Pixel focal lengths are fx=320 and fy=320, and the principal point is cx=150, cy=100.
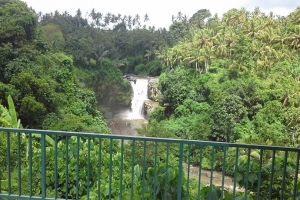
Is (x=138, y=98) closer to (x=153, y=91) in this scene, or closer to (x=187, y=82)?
(x=153, y=91)

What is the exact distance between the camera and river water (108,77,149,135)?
94.2 ft

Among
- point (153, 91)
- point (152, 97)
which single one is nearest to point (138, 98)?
point (152, 97)

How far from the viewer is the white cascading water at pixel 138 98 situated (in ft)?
110

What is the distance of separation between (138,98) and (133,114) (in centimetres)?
225

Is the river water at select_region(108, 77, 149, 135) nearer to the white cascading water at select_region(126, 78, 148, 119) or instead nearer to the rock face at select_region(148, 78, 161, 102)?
the white cascading water at select_region(126, 78, 148, 119)

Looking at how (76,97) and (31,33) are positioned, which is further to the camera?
(76,97)

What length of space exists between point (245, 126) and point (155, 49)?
84.5 feet

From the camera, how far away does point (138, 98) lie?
3503 cm

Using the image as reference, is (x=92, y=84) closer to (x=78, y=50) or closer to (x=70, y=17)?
(x=78, y=50)

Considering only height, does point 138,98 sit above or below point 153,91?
below

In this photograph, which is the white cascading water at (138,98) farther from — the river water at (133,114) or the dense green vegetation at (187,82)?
the dense green vegetation at (187,82)

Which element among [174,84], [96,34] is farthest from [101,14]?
[174,84]

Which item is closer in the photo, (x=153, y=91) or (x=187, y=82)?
(x=187, y=82)

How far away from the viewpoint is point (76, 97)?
Result: 81.1 ft
